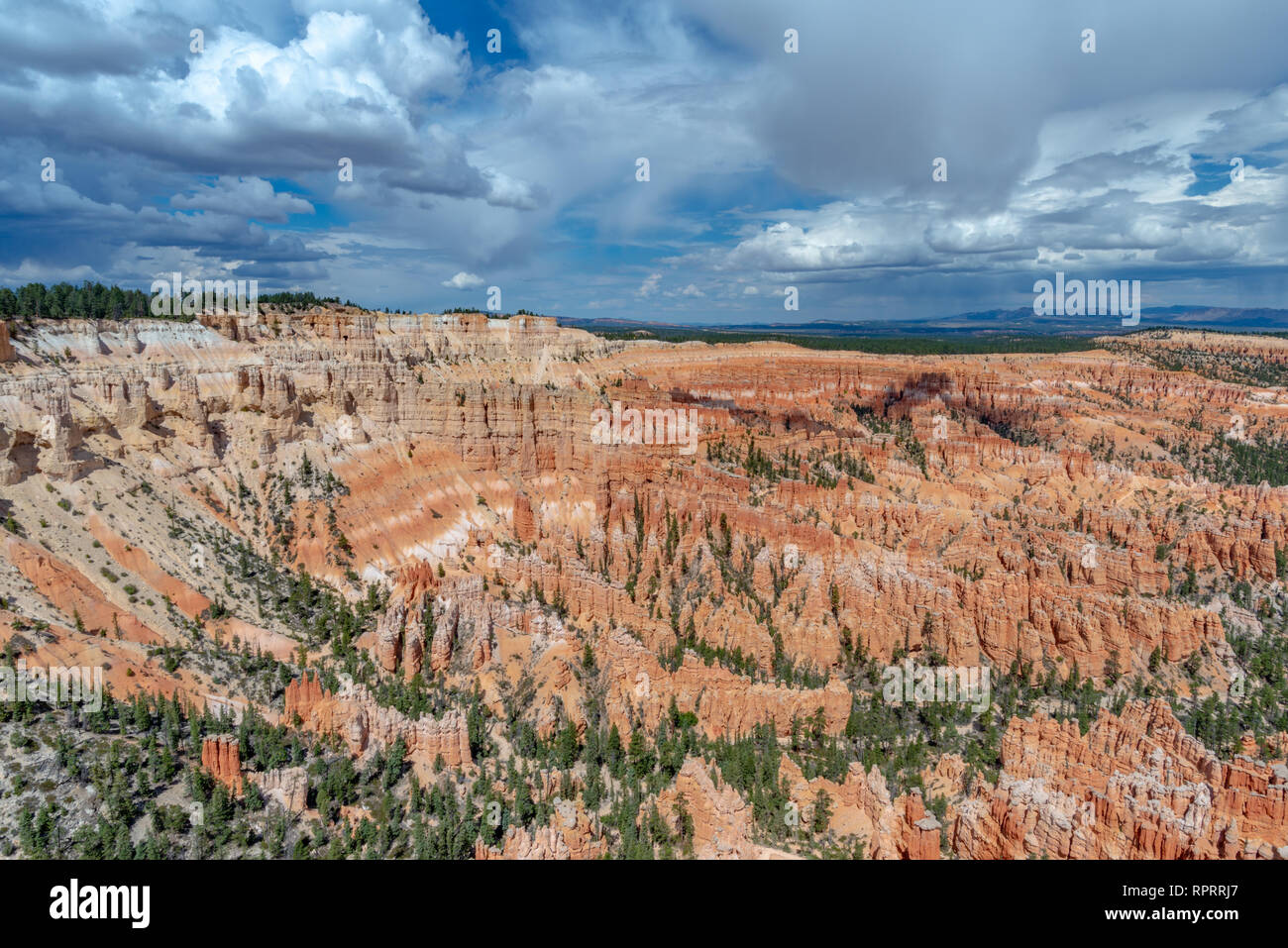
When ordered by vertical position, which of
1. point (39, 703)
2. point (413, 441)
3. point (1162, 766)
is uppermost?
point (413, 441)

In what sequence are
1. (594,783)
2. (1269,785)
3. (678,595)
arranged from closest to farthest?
(1269,785) → (594,783) → (678,595)

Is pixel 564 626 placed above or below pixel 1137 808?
above

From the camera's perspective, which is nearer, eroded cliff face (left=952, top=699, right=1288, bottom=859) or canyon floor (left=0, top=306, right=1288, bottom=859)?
eroded cliff face (left=952, top=699, right=1288, bottom=859)

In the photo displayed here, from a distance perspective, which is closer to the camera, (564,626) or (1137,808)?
(1137,808)

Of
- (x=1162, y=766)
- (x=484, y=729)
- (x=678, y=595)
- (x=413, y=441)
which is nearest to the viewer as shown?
(x=1162, y=766)

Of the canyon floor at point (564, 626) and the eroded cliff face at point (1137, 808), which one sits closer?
the eroded cliff face at point (1137, 808)
